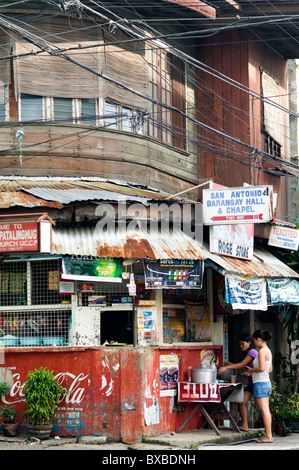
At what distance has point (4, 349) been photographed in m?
13.0

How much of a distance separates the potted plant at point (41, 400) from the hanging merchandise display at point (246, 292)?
12.0 ft

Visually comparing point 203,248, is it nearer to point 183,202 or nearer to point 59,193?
point 183,202

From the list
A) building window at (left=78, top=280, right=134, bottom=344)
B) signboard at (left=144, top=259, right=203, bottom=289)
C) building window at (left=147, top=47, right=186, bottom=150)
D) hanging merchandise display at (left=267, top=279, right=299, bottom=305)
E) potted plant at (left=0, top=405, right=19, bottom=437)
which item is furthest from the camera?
building window at (left=147, top=47, right=186, bottom=150)

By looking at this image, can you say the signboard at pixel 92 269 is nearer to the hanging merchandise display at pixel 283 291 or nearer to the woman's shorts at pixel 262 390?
the woman's shorts at pixel 262 390

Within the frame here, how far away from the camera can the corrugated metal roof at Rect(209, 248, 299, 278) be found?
13.9 meters

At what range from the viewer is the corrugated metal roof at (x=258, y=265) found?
13.9 metres

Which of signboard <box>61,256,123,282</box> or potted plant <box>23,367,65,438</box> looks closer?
potted plant <box>23,367,65,438</box>

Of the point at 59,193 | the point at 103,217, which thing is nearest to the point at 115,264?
the point at 103,217

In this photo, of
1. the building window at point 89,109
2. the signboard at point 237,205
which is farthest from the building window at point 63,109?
the signboard at point 237,205

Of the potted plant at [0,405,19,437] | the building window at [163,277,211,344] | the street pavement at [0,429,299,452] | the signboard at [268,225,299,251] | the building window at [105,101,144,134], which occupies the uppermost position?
the building window at [105,101,144,134]

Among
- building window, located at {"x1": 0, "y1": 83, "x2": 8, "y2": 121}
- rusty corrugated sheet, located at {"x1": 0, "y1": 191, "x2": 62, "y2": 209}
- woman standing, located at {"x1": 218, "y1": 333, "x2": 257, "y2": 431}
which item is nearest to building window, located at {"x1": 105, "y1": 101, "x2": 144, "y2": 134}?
building window, located at {"x1": 0, "y1": 83, "x2": 8, "y2": 121}

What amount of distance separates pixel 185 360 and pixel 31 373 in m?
3.00

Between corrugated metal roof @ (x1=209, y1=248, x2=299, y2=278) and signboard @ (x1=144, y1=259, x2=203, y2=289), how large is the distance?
410mm

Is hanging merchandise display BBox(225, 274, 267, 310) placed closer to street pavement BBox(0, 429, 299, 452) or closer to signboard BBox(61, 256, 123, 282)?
signboard BBox(61, 256, 123, 282)
